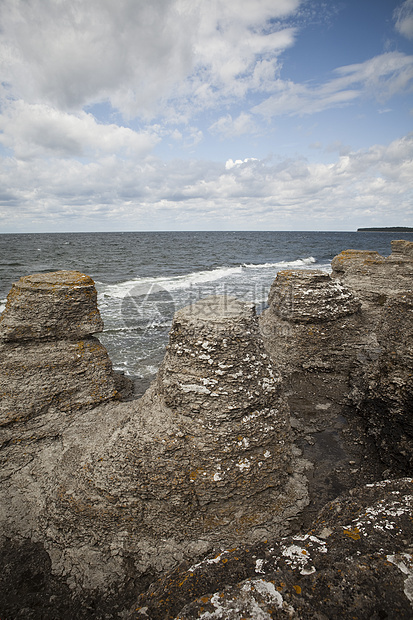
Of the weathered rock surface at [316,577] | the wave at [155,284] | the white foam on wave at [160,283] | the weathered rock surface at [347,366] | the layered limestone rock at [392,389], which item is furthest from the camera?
the white foam on wave at [160,283]

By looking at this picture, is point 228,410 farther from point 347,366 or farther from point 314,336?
point 347,366

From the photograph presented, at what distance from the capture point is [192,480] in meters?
4.36

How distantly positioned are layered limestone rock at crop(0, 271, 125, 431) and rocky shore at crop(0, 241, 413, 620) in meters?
0.02

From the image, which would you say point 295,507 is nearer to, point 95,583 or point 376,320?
point 95,583

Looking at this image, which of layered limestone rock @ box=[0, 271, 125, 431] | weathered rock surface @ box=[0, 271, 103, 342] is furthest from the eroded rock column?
weathered rock surface @ box=[0, 271, 103, 342]

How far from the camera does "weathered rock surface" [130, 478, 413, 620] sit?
7.39 ft

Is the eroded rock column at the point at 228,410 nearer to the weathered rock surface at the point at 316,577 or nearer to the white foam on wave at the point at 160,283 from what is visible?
the weathered rock surface at the point at 316,577

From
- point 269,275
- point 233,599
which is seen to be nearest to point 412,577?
point 233,599

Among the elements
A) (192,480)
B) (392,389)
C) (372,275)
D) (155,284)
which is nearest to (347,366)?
(392,389)

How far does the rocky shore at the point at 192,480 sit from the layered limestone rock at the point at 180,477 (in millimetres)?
19

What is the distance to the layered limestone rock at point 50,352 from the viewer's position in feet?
17.2

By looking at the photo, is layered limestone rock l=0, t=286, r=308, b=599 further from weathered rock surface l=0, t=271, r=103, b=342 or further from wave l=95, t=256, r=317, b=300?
wave l=95, t=256, r=317, b=300

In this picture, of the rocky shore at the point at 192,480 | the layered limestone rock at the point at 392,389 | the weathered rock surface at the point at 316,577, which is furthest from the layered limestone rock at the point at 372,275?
the weathered rock surface at the point at 316,577

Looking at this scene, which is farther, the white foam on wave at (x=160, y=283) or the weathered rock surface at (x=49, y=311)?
the white foam on wave at (x=160, y=283)
